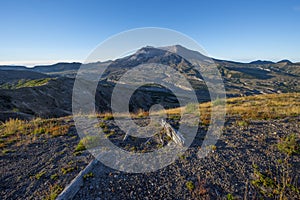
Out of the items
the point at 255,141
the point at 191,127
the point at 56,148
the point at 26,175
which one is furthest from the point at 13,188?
the point at 255,141

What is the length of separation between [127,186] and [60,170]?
2505mm

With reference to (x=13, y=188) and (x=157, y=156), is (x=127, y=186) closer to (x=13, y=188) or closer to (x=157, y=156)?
(x=157, y=156)

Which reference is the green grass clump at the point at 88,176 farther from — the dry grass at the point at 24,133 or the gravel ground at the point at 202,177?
the dry grass at the point at 24,133

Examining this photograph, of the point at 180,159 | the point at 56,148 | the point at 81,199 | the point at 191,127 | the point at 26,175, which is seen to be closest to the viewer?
the point at 81,199

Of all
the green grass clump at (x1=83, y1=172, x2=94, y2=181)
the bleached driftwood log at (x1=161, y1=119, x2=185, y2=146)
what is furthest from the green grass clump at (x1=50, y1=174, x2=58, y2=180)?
the bleached driftwood log at (x1=161, y1=119, x2=185, y2=146)

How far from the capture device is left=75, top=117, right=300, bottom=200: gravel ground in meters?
4.79

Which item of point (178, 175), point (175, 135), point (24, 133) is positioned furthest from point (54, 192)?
point (24, 133)

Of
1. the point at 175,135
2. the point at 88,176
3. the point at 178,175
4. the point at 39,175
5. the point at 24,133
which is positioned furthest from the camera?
the point at 24,133

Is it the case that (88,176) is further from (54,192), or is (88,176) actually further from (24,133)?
(24,133)

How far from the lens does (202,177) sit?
5.42 metres

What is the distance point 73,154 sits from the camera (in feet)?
23.3

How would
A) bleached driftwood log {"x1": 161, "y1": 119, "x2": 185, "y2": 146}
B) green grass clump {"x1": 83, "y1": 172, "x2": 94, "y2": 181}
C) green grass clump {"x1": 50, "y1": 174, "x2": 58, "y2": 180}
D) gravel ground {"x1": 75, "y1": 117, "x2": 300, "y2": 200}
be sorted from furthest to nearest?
bleached driftwood log {"x1": 161, "y1": 119, "x2": 185, "y2": 146} < green grass clump {"x1": 50, "y1": 174, "x2": 58, "y2": 180} < green grass clump {"x1": 83, "y1": 172, "x2": 94, "y2": 181} < gravel ground {"x1": 75, "y1": 117, "x2": 300, "y2": 200}

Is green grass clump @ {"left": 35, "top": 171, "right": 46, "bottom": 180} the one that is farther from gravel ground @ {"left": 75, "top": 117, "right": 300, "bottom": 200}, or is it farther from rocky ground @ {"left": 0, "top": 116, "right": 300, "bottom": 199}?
gravel ground @ {"left": 75, "top": 117, "right": 300, "bottom": 200}

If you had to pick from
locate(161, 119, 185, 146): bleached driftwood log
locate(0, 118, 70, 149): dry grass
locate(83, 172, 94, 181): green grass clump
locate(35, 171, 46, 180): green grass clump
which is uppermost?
locate(161, 119, 185, 146): bleached driftwood log
